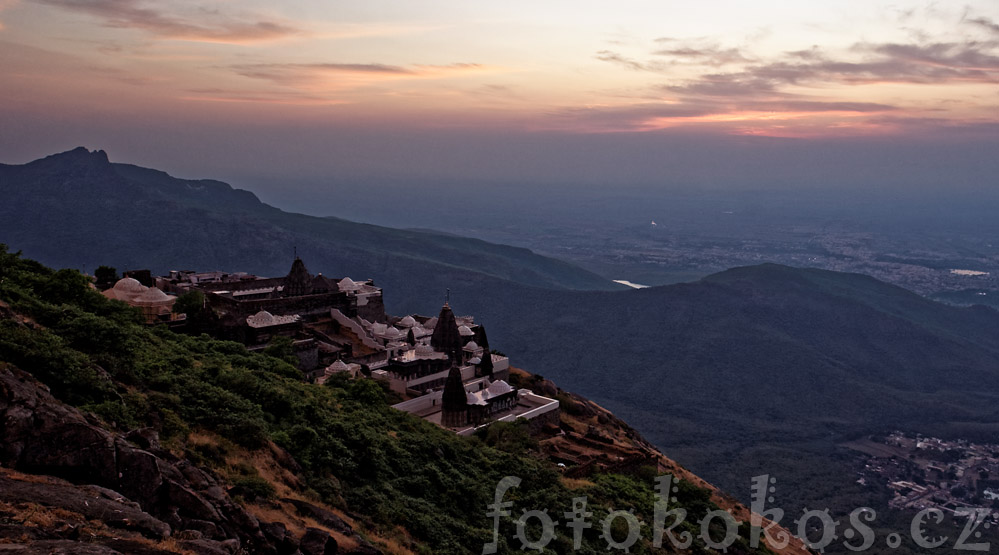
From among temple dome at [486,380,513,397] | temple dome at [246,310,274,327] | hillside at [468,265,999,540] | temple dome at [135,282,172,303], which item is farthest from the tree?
hillside at [468,265,999,540]

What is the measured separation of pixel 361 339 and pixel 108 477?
110ft

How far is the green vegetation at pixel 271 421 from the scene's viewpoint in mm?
16328

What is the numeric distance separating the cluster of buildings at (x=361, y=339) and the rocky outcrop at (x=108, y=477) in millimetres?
21745

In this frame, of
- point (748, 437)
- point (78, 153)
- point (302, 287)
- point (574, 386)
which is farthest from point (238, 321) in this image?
point (78, 153)

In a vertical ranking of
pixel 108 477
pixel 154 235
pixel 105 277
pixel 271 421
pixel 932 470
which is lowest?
pixel 932 470

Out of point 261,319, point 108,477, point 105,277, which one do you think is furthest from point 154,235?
point 108,477

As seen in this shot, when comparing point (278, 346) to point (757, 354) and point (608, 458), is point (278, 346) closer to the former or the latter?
point (608, 458)

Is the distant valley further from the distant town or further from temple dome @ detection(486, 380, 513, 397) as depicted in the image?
temple dome @ detection(486, 380, 513, 397)

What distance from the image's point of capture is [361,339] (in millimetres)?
45688

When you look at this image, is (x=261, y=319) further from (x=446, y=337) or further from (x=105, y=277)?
(x=446, y=337)

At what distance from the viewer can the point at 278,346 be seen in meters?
35.4

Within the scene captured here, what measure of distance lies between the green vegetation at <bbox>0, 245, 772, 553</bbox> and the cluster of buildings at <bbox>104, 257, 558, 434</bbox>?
5352mm

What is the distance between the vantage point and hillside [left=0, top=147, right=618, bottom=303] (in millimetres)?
154375

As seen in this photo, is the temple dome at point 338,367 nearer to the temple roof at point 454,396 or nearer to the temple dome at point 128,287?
the temple roof at point 454,396
